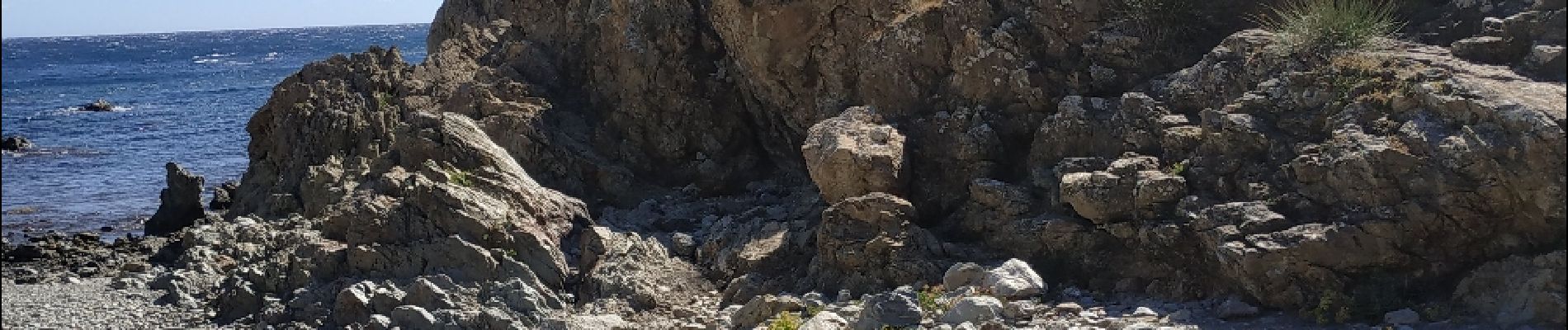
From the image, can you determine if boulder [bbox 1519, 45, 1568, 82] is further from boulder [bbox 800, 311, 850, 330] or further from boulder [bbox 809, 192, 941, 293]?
boulder [bbox 800, 311, 850, 330]

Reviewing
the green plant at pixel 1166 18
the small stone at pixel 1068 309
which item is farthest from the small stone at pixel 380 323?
the green plant at pixel 1166 18

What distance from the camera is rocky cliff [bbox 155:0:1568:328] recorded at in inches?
511

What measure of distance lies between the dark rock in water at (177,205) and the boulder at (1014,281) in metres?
17.9

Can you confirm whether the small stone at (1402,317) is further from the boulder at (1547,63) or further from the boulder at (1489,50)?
the boulder at (1489,50)

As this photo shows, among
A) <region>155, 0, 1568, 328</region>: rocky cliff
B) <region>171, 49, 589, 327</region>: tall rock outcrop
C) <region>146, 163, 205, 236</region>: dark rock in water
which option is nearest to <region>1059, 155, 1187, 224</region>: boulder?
<region>155, 0, 1568, 328</region>: rocky cliff

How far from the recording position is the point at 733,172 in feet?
72.7

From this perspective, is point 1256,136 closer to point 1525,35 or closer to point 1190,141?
point 1190,141

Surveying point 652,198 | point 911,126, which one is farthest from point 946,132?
point 652,198

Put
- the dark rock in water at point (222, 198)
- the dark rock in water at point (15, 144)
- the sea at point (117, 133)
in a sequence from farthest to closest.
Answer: the dark rock in water at point (15, 144) < the sea at point (117, 133) < the dark rock in water at point (222, 198)

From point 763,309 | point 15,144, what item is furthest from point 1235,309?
point 15,144

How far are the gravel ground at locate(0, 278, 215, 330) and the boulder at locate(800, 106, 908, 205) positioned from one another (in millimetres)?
7671

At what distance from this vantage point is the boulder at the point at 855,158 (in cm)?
1688

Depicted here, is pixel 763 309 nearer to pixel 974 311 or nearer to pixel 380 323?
pixel 974 311

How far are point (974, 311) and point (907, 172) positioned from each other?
12.4ft
